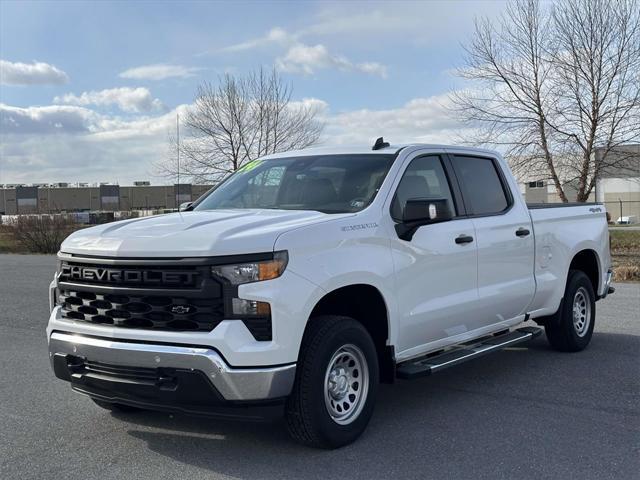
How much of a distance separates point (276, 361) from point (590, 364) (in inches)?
164

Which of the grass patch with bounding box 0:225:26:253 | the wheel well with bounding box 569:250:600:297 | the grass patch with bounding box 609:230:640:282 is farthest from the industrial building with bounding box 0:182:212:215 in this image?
the wheel well with bounding box 569:250:600:297

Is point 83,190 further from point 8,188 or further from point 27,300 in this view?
point 27,300

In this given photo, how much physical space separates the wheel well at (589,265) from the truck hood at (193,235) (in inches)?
161

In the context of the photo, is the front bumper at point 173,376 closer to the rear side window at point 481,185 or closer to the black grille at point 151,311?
the black grille at point 151,311

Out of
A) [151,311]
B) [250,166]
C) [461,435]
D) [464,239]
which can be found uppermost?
[250,166]

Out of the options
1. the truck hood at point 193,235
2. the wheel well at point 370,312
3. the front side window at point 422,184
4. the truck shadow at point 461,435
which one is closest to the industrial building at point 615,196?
the truck shadow at point 461,435

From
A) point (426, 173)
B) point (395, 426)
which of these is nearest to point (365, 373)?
point (395, 426)

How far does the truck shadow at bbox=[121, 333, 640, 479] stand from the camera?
434 cm

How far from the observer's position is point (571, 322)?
7457mm

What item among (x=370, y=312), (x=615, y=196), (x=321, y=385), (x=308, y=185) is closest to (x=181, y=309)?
(x=321, y=385)

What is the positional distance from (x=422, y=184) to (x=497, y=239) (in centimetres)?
98

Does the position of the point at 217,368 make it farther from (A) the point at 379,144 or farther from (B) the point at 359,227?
(A) the point at 379,144

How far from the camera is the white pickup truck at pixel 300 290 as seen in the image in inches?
164

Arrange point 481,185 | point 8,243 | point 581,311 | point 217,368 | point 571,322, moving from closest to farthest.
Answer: point 217,368 → point 481,185 → point 571,322 → point 581,311 → point 8,243
